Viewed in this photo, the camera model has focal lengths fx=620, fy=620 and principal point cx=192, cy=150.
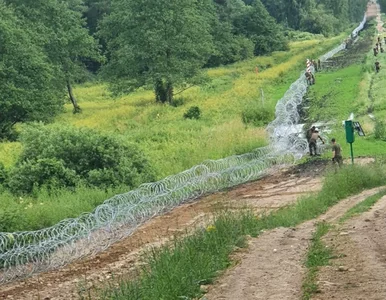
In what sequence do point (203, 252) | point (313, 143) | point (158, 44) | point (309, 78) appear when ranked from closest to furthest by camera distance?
point (203, 252) < point (313, 143) < point (158, 44) < point (309, 78)

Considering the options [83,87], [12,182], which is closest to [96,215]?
[12,182]

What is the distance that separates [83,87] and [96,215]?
176 feet

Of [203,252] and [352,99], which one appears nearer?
[203,252]

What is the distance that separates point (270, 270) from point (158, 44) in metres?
33.7

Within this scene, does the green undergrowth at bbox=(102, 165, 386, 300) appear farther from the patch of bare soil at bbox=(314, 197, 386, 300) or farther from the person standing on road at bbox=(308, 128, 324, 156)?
the person standing on road at bbox=(308, 128, 324, 156)

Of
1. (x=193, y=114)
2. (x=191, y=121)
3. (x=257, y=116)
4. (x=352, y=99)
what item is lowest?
(x=352, y=99)

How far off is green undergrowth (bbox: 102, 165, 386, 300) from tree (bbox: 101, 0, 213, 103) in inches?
1022

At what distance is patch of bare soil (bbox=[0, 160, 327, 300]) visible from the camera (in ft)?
41.1

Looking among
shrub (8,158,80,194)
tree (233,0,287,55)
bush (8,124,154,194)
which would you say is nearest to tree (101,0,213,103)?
bush (8,124,154,194)

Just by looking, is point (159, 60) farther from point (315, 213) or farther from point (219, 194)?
point (315, 213)

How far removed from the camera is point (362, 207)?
1499cm

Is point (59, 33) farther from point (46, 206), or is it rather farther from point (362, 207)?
point (362, 207)


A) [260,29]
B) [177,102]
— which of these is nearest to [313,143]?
[177,102]

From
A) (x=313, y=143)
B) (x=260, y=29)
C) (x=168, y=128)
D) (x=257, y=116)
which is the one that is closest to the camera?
(x=313, y=143)
